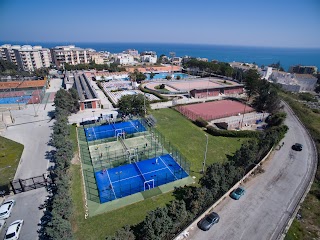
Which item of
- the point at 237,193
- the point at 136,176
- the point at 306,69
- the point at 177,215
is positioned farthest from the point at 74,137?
the point at 306,69

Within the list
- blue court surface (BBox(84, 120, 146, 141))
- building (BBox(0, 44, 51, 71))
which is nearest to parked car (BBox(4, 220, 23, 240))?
blue court surface (BBox(84, 120, 146, 141))

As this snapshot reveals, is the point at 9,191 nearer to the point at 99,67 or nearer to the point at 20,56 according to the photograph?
the point at 99,67

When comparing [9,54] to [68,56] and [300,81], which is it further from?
[300,81]

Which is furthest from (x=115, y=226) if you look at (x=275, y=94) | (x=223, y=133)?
(x=275, y=94)

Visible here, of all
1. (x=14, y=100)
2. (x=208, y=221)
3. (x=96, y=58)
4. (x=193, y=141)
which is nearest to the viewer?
(x=208, y=221)

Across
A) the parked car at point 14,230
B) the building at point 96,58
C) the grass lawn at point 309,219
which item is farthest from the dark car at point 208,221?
the building at point 96,58
